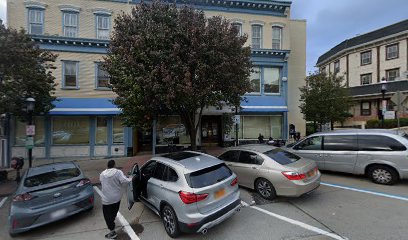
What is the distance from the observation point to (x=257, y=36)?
17031 millimetres

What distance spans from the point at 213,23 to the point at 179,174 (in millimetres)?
6401

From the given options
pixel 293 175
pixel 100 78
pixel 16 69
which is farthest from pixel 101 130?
pixel 293 175

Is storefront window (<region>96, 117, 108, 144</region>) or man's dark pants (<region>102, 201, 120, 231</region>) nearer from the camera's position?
man's dark pants (<region>102, 201, 120, 231</region>)

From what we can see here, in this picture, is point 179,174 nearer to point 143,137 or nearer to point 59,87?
point 143,137

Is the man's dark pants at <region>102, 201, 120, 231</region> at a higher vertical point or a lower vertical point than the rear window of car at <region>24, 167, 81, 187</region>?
A: lower

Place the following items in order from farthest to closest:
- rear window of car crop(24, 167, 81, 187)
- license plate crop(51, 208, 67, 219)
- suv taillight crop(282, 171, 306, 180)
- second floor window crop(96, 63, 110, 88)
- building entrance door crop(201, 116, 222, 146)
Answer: building entrance door crop(201, 116, 222, 146)
second floor window crop(96, 63, 110, 88)
suv taillight crop(282, 171, 306, 180)
rear window of car crop(24, 167, 81, 187)
license plate crop(51, 208, 67, 219)

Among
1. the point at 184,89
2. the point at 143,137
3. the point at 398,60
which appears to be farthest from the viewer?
the point at 398,60

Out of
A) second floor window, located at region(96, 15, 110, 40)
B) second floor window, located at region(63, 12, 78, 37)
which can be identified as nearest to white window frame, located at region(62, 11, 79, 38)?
second floor window, located at region(63, 12, 78, 37)

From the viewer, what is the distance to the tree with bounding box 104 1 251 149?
26.6 ft

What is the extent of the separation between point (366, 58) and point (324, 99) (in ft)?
70.1

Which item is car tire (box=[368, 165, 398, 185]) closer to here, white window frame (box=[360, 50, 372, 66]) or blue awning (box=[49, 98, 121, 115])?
blue awning (box=[49, 98, 121, 115])

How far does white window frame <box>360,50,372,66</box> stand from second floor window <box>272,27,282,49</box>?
18.9 metres

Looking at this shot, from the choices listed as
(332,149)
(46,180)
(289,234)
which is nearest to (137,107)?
(46,180)

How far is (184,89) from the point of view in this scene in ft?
25.6
